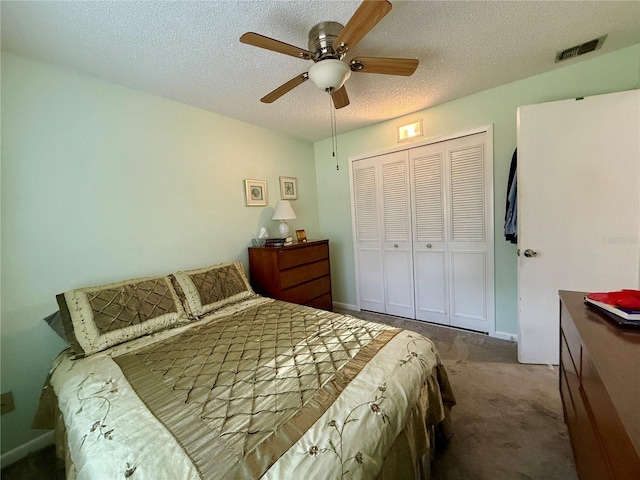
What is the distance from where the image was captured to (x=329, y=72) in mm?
1388

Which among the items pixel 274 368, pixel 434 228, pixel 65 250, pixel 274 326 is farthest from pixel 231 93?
pixel 434 228

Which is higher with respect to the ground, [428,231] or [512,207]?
[512,207]

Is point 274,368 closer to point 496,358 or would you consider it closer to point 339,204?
point 496,358

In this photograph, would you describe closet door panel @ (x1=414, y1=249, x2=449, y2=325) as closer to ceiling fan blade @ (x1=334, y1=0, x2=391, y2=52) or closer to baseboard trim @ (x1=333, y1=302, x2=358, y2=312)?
baseboard trim @ (x1=333, y1=302, x2=358, y2=312)

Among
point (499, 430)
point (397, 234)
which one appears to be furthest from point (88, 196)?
point (499, 430)

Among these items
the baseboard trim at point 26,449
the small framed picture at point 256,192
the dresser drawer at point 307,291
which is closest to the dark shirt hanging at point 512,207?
the dresser drawer at point 307,291

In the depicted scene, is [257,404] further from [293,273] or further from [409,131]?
[409,131]

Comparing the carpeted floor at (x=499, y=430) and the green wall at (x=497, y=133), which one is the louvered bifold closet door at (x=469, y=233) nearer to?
the green wall at (x=497, y=133)

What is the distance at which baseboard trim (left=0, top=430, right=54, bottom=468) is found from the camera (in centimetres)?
145

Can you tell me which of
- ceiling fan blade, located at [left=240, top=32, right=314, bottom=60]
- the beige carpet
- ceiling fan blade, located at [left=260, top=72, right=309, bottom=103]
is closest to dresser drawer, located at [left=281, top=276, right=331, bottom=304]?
the beige carpet

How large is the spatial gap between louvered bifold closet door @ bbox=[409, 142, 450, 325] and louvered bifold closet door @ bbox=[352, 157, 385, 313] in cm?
46

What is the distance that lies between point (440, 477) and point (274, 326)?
113cm

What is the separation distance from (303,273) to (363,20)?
2162mm

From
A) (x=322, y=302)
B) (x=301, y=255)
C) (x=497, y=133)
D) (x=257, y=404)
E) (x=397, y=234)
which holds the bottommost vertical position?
(x=322, y=302)
